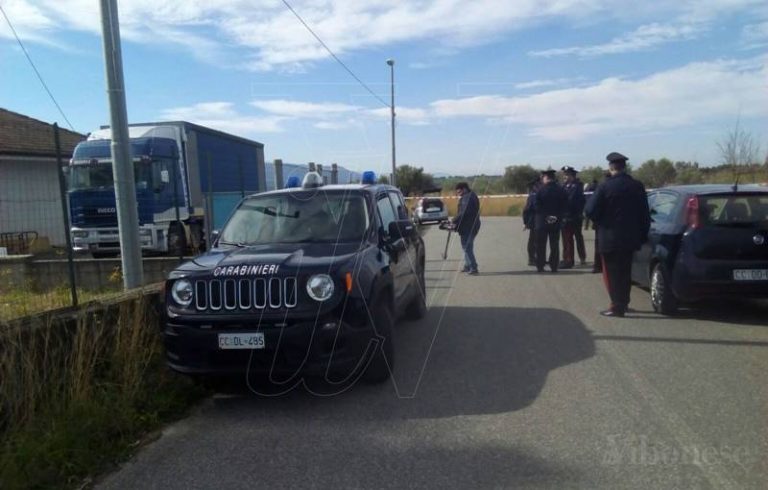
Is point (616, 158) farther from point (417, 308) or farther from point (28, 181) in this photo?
point (28, 181)

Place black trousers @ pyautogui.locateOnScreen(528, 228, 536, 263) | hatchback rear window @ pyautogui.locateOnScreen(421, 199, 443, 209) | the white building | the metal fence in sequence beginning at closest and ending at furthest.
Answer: the metal fence → black trousers @ pyautogui.locateOnScreen(528, 228, 536, 263) → the white building → hatchback rear window @ pyautogui.locateOnScreen(421, 199, 443, 209)

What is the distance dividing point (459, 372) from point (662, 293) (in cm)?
342

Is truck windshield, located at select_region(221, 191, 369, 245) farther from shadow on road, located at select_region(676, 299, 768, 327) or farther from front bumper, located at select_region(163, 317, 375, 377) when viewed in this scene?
shadow on road, located at select_region(676, 299, 768, 327)

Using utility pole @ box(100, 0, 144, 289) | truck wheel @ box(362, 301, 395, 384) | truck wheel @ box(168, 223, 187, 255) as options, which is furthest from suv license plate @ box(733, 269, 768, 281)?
truck wheel @ box(168, 223, 187, 255)

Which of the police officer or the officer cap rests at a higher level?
the officer cap

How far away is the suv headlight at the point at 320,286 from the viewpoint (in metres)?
4.96

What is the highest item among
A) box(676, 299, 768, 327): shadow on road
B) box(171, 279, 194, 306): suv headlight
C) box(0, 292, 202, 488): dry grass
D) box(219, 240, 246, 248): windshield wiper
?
box(219, 240, 246, 248): windshield wiper

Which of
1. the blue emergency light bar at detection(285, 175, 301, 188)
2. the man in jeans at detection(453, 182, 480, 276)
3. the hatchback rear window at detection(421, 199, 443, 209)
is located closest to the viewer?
the blue emergency light bar at detection(285, 175, 301, 188)

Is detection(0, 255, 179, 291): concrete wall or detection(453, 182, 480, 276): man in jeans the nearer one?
detection(0, 255, 179, 291): concrete wall

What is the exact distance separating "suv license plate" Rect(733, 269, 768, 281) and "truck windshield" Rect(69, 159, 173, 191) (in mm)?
12822

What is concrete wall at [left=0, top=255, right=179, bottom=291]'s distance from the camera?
35.1 ft

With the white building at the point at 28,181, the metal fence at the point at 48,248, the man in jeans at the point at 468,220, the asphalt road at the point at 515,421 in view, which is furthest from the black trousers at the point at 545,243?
the white building at the point at 28,181

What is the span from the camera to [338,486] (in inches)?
144

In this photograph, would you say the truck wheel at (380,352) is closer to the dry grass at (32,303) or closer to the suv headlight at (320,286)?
the suv headlight at (320,286)
